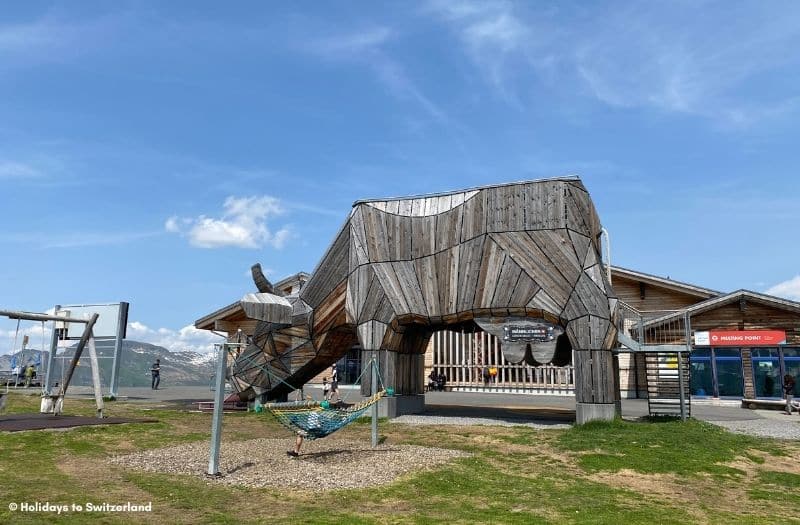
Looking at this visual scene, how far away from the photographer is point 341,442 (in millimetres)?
13453

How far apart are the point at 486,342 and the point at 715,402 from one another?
11.8 m

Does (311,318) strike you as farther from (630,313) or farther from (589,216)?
(630,313)

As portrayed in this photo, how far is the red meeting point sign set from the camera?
86.1 feet

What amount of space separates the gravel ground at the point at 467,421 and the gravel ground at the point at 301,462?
4172 mm

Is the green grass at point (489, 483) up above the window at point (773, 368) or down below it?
below

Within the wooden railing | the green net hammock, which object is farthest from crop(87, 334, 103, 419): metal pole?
the wooden railing

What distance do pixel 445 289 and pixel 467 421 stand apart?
159 inches

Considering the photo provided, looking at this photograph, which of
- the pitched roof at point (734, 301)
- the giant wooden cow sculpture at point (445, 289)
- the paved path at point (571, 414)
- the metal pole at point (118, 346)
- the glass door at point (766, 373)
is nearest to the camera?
the giant wooden cow sculpture at point (445, 289)

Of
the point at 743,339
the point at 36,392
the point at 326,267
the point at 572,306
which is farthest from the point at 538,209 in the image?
the point at 36,392

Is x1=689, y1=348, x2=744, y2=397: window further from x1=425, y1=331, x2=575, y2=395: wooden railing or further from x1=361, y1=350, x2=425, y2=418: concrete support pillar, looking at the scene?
x1=361, y1=350, x2=425, y2=418: concrete support pillar

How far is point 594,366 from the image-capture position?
15203 millimetres

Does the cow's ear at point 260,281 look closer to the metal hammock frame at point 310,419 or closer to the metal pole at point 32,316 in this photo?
the metal pole at point 32,316

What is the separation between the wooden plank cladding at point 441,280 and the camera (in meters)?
15.6

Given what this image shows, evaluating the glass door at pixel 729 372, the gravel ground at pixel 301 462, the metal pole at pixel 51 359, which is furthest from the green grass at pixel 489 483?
the glass door at pixel 729 372
